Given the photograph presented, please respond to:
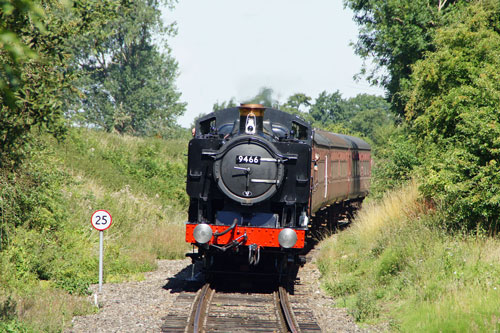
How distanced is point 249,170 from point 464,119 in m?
4.25

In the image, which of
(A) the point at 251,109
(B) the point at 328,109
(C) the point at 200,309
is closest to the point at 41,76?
(A) the point at 251,109

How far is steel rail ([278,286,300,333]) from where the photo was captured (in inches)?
328

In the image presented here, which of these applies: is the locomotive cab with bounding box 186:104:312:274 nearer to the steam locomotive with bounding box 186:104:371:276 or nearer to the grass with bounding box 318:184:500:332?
the steam locomotive with bounding box 186:104:371:276

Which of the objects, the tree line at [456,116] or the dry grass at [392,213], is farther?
the dry grass at [392,213]

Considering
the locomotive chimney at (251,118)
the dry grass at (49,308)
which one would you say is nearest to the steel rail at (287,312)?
the locomotive chimney at (251,118)

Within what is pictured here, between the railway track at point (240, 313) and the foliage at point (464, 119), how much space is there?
11.8ft

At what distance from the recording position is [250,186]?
10.4 metres

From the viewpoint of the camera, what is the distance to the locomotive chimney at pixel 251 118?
1054 cm

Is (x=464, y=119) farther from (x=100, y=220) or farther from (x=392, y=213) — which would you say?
(x=100, y=220)

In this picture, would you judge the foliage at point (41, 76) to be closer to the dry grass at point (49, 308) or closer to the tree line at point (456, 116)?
the dry grass at point (49, 308)

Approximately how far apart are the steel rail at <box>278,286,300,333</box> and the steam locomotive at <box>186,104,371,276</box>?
1.99 feet

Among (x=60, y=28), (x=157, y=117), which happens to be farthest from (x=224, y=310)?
(x=157, y=117)

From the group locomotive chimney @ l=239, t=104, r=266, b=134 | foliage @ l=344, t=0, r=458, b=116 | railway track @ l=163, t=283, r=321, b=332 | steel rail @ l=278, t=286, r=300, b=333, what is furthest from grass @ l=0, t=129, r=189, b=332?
foliage @ l=344, t=0, r=458, b=116

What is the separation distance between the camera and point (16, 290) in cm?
992
